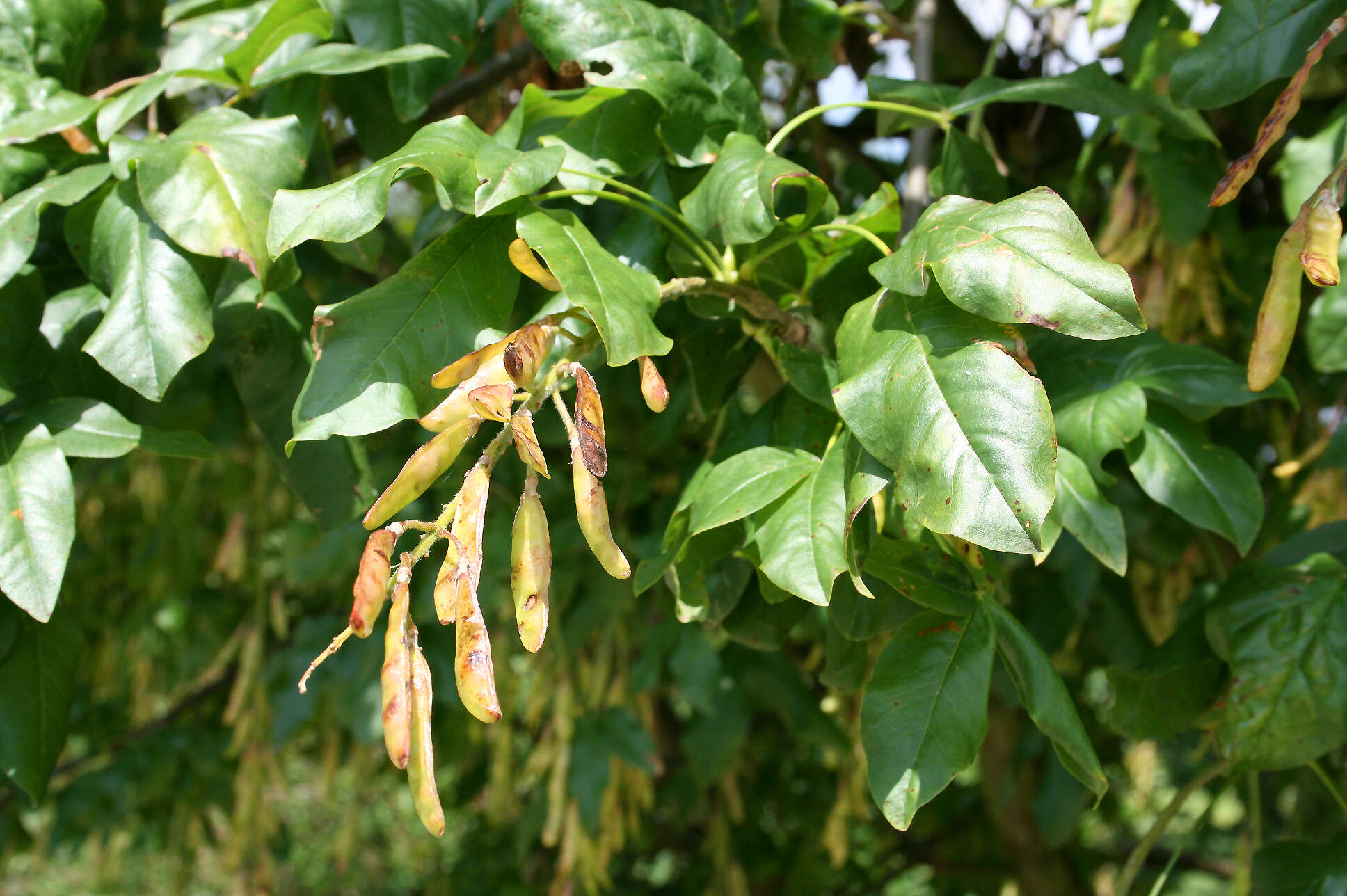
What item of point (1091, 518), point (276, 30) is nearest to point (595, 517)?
point (1091, 518)

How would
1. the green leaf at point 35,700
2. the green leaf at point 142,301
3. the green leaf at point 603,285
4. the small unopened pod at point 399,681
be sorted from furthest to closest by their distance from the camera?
the green leaf at point 35,700 < the green leaf at point 142,301 < the green leaf at point 603,285 < the small unopened pod at point 399,681

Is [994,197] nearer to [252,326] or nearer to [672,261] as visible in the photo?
[672,261]

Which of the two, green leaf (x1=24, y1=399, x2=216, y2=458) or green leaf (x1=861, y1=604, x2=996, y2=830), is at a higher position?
green leaf (x1=24, y1=399, x2=216, y2=458)

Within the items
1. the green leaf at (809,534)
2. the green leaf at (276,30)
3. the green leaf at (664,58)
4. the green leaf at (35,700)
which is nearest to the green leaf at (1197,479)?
the green leaf at (809,534)

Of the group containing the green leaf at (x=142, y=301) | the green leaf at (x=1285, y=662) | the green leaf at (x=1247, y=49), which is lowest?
the green leaf at (x=1285, y=662)

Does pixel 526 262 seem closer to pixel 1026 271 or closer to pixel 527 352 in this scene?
pixel 527 352

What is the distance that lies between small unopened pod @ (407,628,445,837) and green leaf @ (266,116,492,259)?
261mm

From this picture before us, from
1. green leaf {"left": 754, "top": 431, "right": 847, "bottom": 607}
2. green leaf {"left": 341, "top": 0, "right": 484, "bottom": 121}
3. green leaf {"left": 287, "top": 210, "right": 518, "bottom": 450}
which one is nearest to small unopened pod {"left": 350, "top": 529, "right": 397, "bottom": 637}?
green leaf {"left": 287, "top": 210, "right": 518, "bottom": 450}

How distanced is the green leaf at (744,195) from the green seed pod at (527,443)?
0.23 metres

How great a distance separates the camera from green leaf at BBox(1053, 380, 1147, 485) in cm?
76

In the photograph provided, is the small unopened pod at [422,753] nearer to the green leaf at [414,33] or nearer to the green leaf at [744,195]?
the green leaf at [744,195]

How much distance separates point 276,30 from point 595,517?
60 cm

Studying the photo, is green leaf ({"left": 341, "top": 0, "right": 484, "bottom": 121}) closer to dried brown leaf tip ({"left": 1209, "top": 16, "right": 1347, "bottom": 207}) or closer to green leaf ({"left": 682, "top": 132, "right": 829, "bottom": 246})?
green leaf ({"left": 682, "top": 132, "right": 829, "bottom": 246})

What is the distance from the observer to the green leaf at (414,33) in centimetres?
88
